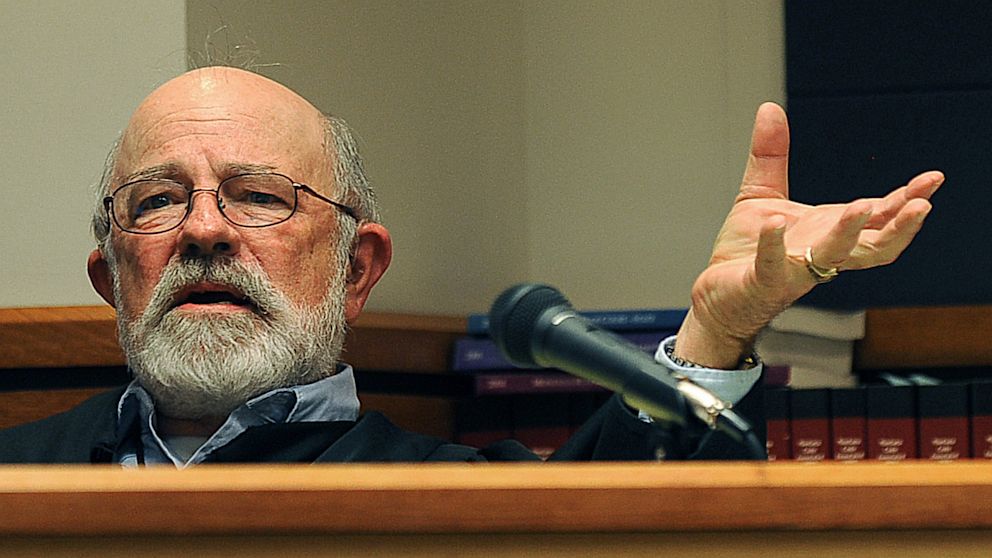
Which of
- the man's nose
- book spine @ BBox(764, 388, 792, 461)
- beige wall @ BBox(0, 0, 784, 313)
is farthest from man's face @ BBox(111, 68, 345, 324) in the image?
book spine @ BBox(764, 388, 792, 461)

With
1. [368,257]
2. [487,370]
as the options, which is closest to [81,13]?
[368,257]

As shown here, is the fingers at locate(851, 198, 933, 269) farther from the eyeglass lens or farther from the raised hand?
the eyeglass lens

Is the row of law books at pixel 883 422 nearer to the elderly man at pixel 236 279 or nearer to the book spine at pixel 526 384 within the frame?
the book spine at pixel 526 384

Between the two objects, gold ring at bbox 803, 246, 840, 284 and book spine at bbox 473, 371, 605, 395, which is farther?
book spine at bbox 473, 371, 605, 395

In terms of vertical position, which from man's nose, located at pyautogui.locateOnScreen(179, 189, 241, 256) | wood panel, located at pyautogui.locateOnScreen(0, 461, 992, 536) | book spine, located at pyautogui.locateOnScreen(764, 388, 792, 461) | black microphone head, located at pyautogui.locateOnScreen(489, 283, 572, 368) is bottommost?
book spine, located at pyautogui.locateOnScreen(764, 388, 792, 461)

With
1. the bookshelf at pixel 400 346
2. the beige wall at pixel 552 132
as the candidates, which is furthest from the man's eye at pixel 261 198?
the beige wall at pixel 552 132

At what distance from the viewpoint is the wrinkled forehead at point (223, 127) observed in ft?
6.53

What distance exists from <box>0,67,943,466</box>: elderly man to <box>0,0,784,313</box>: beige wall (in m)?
0.52

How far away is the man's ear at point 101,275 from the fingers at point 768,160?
2.97ft

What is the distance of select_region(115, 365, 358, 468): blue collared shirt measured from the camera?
1.91 metres

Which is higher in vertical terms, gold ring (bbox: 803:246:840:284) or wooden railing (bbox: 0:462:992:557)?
wooden railing (bbox: 0:462:992:557)

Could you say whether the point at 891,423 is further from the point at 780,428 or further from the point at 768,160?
the point at 768,160

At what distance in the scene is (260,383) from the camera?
1.92 m

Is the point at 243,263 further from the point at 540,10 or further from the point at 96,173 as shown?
the point at 540,10
